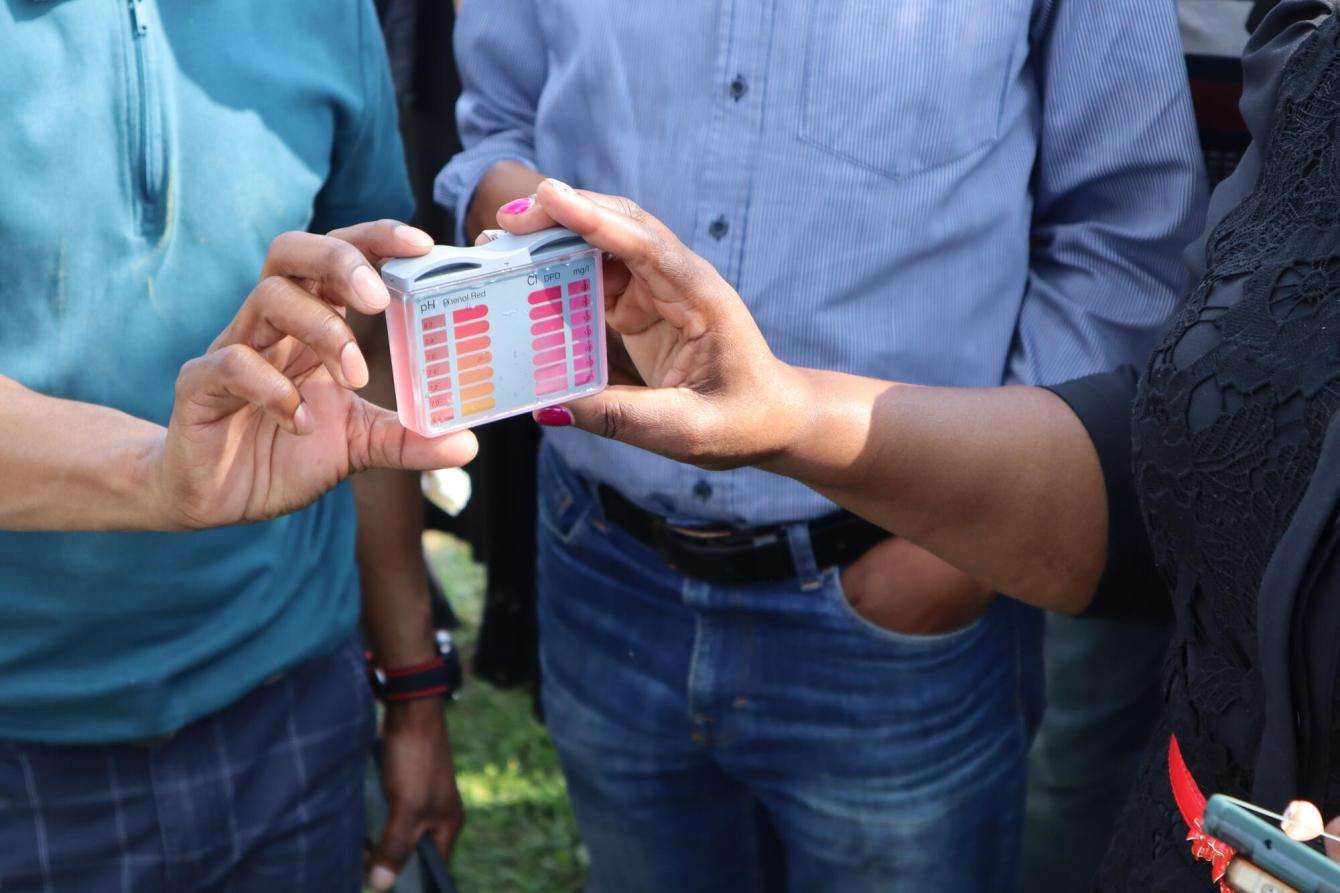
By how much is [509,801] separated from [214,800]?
157 cm

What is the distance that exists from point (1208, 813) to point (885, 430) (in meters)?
0.56

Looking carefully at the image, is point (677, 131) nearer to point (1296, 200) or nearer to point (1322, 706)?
point (1296, 200)

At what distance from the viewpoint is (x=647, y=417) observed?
3.65 ft

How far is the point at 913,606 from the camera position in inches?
63.1

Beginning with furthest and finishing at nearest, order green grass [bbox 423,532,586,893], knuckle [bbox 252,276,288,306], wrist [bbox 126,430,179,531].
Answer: green grass [bbox 423,532,586,893] → wrist [bbox 126,430,179,531] → knuckle [bbox 252,276,288,306]

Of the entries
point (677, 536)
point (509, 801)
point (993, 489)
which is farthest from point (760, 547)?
point (509, 801)

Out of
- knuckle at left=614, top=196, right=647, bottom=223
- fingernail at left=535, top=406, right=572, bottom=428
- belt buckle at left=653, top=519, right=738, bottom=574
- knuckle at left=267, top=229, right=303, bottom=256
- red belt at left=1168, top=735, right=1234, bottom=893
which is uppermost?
knuckle at left=614, top=196, right=647, bottom=223

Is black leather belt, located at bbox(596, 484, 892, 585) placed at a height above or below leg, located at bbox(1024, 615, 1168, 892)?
above

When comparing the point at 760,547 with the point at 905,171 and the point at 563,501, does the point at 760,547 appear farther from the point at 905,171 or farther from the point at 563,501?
the point at 905,171

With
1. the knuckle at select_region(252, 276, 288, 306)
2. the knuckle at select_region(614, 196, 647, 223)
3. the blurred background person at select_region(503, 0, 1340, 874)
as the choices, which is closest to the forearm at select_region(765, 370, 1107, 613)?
the blurred background person at select_region(503, 0, 1340, 874)

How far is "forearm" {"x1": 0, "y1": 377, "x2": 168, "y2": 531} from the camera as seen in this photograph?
3.96 feet

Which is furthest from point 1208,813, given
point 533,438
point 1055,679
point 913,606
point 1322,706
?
point 533,438

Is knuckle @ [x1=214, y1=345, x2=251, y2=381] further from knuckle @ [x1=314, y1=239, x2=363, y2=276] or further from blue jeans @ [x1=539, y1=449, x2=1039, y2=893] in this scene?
blue jeans @ [x1=539, y1=449, x2=1039, y2=893]

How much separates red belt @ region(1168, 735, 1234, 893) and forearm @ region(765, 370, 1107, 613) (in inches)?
10.5
